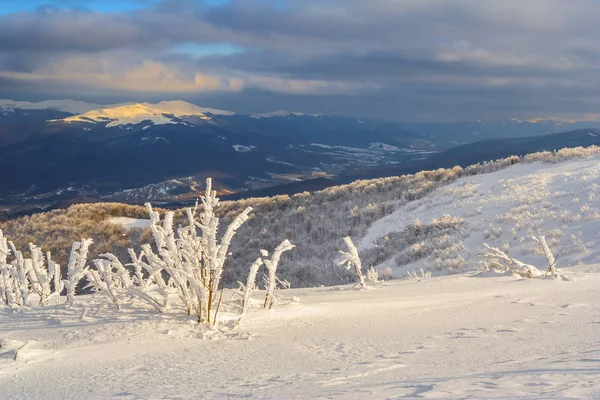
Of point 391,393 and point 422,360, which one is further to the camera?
point 422,360

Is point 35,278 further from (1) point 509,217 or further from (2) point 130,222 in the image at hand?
(2) point 130,222

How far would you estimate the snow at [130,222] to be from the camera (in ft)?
81.7

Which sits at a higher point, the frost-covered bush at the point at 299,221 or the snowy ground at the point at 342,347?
the snowy ground at the point at 342,347

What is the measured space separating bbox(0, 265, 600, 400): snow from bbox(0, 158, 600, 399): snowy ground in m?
0.01

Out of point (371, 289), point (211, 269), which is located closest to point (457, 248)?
point (371, 289)

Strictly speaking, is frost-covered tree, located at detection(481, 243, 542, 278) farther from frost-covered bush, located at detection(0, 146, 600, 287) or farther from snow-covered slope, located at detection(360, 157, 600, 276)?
frost-covered bush, located at detection(0, 146, 600, 287)

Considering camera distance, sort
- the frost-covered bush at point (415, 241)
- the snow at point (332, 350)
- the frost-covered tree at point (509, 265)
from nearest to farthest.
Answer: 1. the snow at point (332, 350)
2. the frost-covered tree at point (509, 265)
3. the frost-covered bush at point (415, 241)

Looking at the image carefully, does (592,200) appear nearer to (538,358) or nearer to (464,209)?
(464,209)

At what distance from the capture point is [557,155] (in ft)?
66.3

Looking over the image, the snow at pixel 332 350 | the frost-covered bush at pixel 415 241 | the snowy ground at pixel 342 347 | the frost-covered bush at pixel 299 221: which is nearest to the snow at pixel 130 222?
the frost-covered bush at pixel 299 221

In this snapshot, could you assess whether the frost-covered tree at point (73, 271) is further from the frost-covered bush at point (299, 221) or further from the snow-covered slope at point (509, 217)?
the frost-covered bush at point (299, 221)

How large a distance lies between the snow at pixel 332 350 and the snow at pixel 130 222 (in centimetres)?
1969

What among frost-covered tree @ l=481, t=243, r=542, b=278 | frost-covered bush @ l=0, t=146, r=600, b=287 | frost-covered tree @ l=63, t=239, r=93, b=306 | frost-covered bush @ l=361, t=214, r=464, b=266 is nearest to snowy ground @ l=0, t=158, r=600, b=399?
frost-covered tree @ l=63, t=239, r=93, b=306

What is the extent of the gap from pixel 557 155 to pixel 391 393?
63.1 feet
